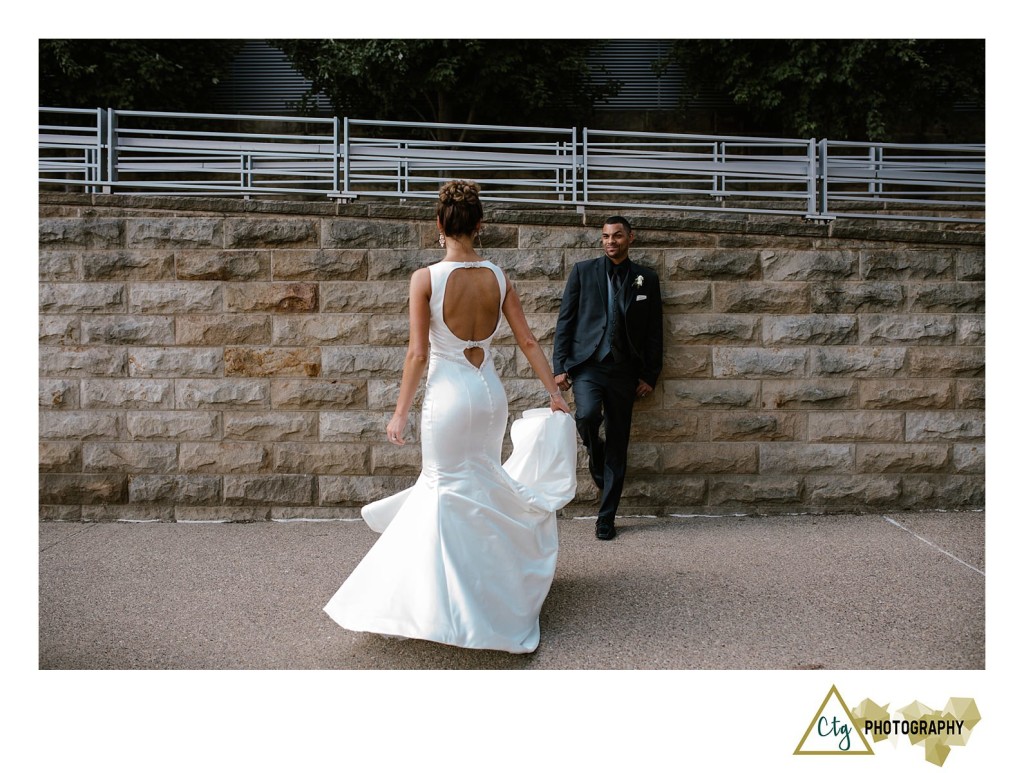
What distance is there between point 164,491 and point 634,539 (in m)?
3.95

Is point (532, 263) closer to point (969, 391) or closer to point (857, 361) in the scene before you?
point (857, 361)

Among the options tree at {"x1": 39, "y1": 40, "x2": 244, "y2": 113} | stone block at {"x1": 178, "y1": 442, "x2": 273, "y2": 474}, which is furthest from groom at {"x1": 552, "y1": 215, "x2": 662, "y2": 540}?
tree at {"x1": 39, "y1": 40, "x2": 244, "y2": 113}

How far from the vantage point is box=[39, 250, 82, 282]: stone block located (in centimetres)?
685

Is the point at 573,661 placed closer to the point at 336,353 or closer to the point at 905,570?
the point at 905,570

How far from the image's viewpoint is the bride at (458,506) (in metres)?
3.90

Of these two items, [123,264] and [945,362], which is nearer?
[123,264]

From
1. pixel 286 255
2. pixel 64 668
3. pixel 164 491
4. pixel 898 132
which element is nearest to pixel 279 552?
pixel 164 491

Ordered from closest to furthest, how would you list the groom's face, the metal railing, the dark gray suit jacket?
the groom's face → the dark gray suit jacket → the metal railing

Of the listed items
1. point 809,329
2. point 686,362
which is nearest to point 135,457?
point 686,362

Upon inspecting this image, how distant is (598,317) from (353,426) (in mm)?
2277

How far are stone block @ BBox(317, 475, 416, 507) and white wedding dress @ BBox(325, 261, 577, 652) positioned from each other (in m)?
2.50

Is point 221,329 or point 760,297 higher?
point 760,297

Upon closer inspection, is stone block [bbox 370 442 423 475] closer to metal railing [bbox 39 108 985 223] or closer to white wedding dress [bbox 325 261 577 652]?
metal railing [bbox 39 108 985 223]

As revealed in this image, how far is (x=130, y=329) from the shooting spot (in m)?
6.85
